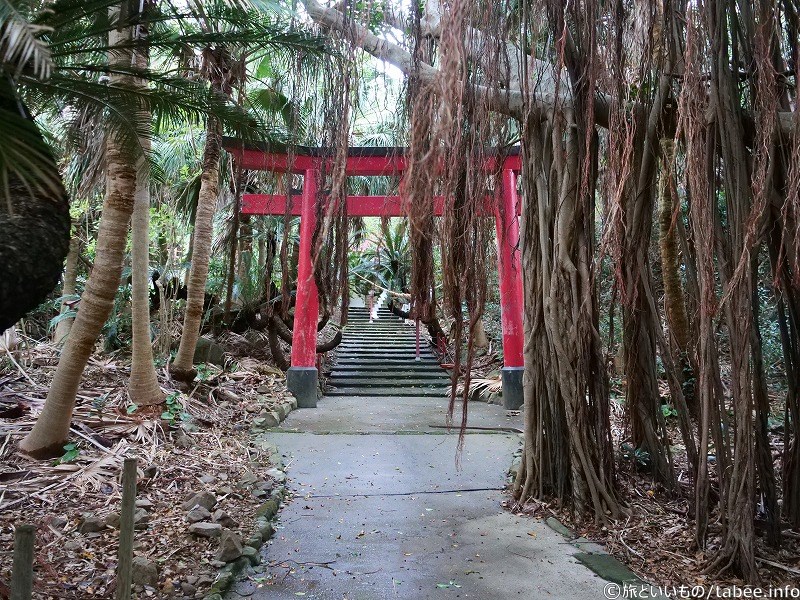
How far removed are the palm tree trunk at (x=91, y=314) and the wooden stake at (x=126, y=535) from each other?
2235 mm

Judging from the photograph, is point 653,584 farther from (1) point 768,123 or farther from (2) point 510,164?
(2) point 510,164

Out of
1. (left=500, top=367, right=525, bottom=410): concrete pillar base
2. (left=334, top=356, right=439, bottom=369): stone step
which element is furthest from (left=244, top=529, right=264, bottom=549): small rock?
(left=334, top=356, right=439, bottom=369): stone step

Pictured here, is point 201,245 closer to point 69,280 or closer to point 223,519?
point 69,280

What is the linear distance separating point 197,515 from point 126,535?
149 centimetres

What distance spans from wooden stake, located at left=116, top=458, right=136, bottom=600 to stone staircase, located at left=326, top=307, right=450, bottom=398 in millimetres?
6544

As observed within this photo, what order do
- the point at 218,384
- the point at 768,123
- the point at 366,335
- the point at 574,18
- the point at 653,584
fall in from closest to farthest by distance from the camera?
1. the point at 768,123
2. the point at 653,584
3. the point at 574,18
4. the point at 218,384
5. the point at 366,335

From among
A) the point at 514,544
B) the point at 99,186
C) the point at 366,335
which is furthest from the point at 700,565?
the point at 366,335

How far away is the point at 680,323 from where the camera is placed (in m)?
4.85

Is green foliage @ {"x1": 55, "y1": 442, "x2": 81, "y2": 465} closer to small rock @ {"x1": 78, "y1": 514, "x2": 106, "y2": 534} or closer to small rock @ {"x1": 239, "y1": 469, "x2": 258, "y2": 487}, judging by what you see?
small rock @ {"x1": 78, "y1": 514, "x2": 106, "y2": 534}

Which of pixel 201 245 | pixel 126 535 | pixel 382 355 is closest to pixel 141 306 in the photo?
pixel 201 245

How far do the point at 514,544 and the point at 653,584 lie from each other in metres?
0.78

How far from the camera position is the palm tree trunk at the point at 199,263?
19.0ft

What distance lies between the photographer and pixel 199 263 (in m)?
5.77

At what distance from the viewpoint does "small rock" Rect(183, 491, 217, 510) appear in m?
3.51
